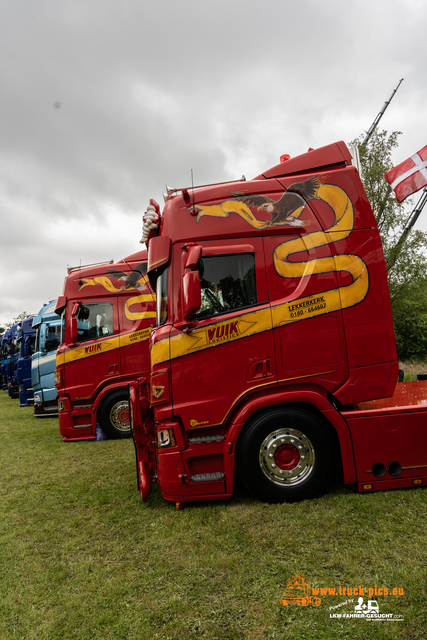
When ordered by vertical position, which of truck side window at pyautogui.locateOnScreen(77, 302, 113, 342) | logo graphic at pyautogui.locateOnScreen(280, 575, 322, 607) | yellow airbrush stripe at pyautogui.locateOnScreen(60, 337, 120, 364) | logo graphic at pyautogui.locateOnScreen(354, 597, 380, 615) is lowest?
logo graphic at pyautogui.locateOnScreen(354, 597, 380, 615)

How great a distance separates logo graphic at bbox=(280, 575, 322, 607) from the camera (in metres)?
2.31

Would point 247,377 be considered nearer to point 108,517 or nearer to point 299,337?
point 299,337

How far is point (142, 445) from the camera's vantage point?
13.9ft

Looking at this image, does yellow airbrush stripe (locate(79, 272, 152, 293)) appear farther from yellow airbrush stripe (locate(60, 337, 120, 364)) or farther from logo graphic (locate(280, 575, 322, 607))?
logo graphic (locate(280, 575, 322, 607))

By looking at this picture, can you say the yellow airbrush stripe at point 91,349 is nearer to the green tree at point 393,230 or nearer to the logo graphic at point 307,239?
the logo graphic at point 307,239

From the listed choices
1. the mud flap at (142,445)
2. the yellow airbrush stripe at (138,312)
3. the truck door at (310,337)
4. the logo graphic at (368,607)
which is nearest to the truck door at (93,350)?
the yellow airbrush stripe at (138,312)

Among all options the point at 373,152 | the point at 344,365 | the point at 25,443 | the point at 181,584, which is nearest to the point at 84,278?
the point at 25,443

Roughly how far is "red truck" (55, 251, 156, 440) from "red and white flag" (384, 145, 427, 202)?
5160 millimetres

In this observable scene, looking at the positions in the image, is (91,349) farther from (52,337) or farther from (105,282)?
(52,337)

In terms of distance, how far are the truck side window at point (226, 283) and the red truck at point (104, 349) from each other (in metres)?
3.85

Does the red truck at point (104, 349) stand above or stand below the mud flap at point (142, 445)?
above

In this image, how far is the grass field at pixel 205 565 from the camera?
7.21ft

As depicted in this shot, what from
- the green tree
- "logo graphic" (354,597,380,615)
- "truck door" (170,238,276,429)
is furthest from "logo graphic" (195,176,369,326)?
the green tree

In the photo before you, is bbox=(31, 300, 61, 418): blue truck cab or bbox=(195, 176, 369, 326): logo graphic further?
bbox=(31, 300, 61, 418): blue truck cab
